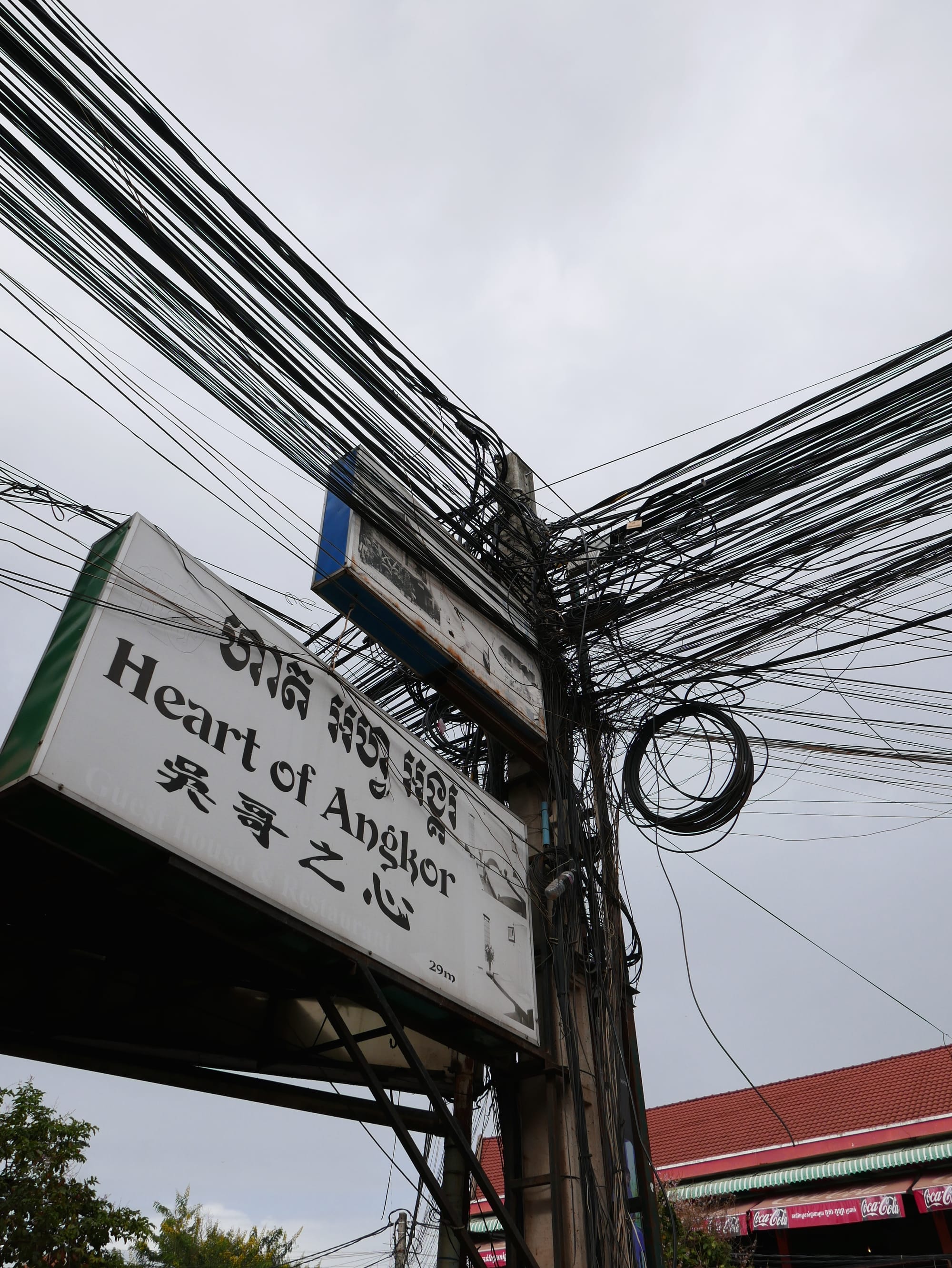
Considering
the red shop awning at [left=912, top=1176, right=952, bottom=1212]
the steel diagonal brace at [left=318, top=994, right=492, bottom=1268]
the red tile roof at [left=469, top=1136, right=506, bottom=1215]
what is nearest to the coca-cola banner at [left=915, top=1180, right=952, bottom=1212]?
the red shop awning at [left=912, top=1176, right=952, bottom=1212]

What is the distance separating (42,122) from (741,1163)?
13.5m

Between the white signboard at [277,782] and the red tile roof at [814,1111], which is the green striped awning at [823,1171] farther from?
the white signboard at [277,782]

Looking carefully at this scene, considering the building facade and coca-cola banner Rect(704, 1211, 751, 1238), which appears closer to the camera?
the building facade

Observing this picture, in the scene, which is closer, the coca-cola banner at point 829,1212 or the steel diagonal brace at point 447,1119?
the steel diagonal brace at point 447,1119

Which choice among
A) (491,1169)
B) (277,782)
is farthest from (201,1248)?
(277,782)

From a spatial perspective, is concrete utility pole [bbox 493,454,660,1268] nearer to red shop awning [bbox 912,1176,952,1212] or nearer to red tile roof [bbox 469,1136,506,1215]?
red tile roof [bbox 469,1136,506,1215]

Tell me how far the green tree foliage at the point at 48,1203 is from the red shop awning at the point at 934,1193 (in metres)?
8.43

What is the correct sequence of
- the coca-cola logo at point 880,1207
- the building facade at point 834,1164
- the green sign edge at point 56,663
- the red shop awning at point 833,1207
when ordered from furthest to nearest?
the building facade at point 834,1164, the red shop awning at point 833,1207, the coca-cola logo at point 880,1207, the green sign edge at point 56,663

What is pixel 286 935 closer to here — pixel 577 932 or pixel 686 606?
pixel 577 932

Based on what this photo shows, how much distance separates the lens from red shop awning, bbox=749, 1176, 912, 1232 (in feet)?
33.9

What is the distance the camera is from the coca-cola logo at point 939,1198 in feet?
32.7

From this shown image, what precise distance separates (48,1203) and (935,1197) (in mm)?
9310

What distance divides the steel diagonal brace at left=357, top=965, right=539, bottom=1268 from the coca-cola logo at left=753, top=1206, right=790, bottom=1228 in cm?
876

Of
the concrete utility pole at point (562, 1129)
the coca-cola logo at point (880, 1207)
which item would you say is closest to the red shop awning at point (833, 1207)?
the coca-cola logo at point (880, 1207)
